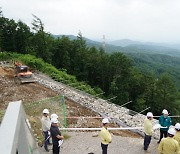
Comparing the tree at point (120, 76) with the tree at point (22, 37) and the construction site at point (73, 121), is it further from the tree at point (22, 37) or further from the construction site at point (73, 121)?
the construction site at point (73, 121)

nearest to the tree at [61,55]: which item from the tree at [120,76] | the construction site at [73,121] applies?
the tree at [120,76]

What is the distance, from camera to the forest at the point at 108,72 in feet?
152

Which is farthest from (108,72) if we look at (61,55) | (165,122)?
(165,122)

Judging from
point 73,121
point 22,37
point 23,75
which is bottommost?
point 73,121

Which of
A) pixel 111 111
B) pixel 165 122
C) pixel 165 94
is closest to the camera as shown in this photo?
pixel 165 122

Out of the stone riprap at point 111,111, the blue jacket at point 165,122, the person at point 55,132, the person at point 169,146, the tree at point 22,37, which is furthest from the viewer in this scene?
the tree at point 22,37

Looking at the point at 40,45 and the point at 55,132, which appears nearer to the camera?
the point at 55,132

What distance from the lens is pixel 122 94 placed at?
46000 millimetres

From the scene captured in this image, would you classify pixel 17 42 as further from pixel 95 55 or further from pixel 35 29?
pixel 95 55

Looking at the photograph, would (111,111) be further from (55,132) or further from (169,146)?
(169,146)

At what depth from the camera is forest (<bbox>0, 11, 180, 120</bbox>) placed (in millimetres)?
46344

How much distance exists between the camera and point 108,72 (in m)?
50.1

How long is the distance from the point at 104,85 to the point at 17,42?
17.6 m

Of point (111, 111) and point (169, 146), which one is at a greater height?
point (169, 146)
